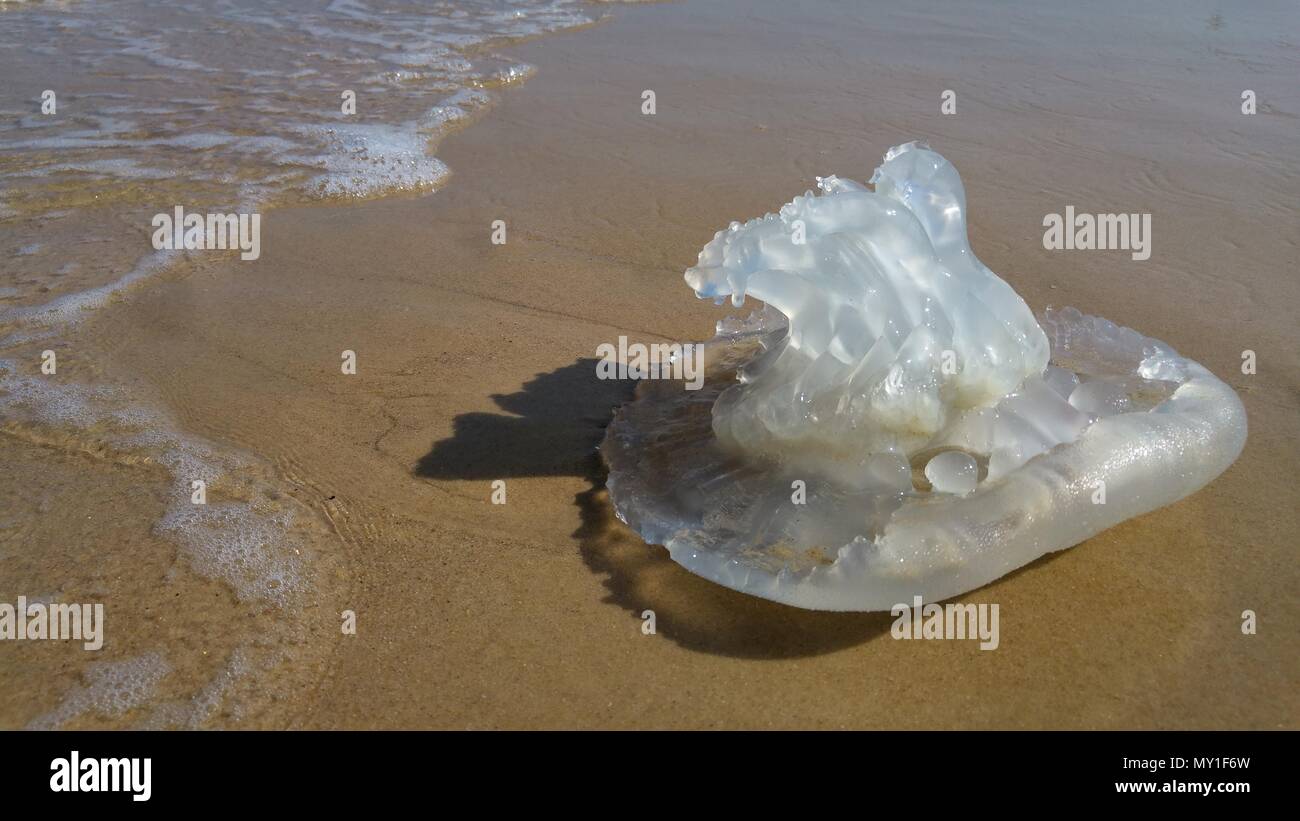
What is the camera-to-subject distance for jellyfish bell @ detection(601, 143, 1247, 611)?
2467 mm

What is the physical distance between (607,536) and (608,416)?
0.71 m

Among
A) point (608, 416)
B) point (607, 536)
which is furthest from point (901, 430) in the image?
point (608, 416)

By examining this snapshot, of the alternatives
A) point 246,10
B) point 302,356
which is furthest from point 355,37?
point 302,356

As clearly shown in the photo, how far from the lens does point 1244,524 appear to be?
3010 millimetres

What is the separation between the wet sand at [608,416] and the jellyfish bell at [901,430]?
0.71ft

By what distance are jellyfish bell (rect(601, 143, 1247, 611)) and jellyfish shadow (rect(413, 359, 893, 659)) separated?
11cm

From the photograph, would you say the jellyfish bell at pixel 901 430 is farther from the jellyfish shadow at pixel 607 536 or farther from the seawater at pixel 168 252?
the seawater at pixel 168 252

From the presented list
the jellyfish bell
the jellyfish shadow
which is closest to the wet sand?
the jellyfish shadow

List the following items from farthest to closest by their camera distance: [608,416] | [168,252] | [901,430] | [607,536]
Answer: [168,252] → [608,416] → [607,536] → [901,430]

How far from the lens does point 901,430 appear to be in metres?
2.71

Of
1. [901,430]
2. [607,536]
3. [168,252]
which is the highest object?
[901,430]

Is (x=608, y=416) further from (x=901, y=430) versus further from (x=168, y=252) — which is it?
(x=168, y=252)

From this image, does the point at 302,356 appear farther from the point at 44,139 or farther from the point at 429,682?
the point at 44,139

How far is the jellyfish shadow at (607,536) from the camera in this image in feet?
8.55
